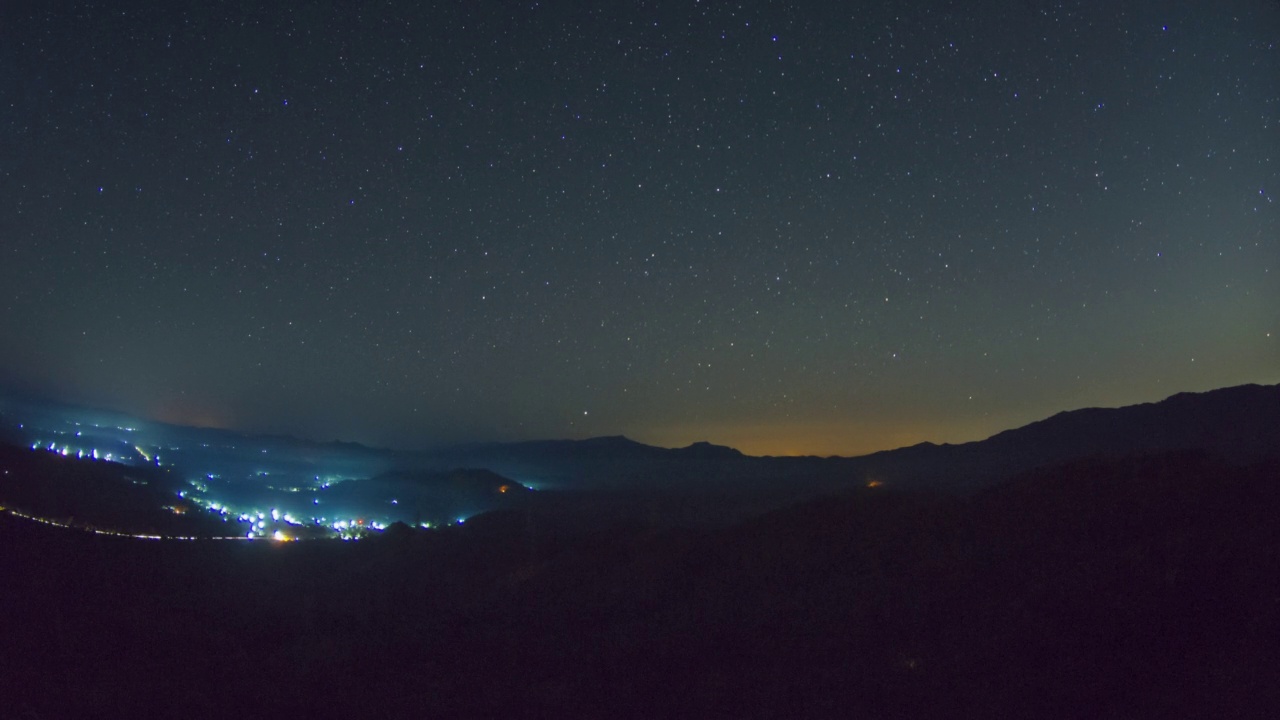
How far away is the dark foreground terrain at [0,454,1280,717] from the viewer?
430 inches

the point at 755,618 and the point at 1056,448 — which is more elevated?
the point at 1056,448

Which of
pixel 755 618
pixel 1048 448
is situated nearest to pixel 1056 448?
pixel 1048 448

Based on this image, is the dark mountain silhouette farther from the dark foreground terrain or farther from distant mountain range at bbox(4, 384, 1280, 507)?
the dark foreground terrain

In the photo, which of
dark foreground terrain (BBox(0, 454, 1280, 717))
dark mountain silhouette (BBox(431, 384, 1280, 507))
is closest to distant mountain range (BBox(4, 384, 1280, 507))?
dark mountain silhouette (BBox(431, 384, 1280, 507))

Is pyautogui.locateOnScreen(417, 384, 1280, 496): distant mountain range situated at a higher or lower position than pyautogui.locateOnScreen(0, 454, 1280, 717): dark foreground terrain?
higher

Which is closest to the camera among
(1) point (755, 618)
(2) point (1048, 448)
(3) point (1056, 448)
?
(1) point (755, 618)

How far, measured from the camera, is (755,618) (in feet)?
52.9

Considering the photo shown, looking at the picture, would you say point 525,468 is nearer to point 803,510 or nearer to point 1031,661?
point 803,510

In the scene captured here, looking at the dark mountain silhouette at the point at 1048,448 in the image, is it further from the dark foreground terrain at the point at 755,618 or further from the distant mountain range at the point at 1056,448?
the dark foreground terrain at the point at 755,618

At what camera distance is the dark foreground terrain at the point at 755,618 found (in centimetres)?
1091

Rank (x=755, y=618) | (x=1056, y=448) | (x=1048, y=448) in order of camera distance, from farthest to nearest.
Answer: (x=1048, y=448) → (x=1056, y=448) → (x=755, y=618)

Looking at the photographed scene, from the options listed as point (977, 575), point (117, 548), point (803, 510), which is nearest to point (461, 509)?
point (117, 548)

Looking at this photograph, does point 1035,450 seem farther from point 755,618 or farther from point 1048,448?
point 755,618

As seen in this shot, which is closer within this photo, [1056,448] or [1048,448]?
[1056,448]
